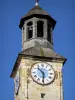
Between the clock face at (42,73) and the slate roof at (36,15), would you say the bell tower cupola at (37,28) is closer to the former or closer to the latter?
the slate roof at (36,15)

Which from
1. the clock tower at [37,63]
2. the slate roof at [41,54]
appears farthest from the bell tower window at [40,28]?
the slate roof at [41,54]

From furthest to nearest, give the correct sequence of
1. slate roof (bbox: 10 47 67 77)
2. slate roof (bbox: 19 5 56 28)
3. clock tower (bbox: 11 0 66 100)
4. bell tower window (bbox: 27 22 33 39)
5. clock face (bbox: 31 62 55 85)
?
slate roof (bbox: 19 5 56 28) → bell tower window (bbox: 27 22 33 39) → slate roof (bbox: 10 47 67 77) → clock face (bbox: 31 62 55 85) → clock tower (bbox: 11 0 66 100)

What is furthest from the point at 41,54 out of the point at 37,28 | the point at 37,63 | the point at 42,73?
the point at 37,28

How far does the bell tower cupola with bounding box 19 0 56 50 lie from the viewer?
48.0 m

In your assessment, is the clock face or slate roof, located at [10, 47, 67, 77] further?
slate roof, located at [10, 47, 67, 77]

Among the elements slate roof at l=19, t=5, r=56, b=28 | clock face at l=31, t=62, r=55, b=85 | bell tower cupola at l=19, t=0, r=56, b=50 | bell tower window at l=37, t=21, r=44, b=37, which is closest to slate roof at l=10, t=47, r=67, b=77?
clock face at l=31, t=62, r=55, b=85

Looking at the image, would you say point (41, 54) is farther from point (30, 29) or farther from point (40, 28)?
point (40, 28)

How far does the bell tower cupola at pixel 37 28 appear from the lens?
48031mm

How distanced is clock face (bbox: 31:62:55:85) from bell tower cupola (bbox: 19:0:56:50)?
2.27m

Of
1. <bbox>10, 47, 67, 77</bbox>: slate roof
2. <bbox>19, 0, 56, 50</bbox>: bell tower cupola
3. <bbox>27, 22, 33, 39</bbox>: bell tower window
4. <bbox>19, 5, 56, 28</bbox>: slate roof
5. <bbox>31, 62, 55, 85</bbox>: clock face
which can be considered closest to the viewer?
<bbox>31, 62, 55, 85</bbox>: clock face

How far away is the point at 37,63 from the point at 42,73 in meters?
0.91

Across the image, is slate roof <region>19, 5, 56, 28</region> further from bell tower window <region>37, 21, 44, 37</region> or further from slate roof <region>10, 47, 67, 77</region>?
slate roof <region>10, 47, 67, 77</region>

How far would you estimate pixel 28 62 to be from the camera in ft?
152

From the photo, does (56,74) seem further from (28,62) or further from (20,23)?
(20,23)
